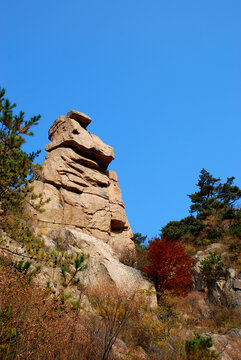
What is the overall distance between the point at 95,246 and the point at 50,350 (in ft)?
30.9

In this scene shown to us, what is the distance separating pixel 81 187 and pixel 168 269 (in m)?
7.30

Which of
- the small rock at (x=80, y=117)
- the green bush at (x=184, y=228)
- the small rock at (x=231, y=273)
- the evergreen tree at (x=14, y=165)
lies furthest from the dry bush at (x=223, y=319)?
the small rock at (x=80, y=117)

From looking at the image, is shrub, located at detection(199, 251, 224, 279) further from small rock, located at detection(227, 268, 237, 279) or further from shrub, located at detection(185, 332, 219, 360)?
shrub, located at detection(185, 332, 219, 360)

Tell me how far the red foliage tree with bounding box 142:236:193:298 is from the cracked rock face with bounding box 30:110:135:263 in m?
3.03

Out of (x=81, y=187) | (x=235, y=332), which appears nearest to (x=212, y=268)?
(x=235, y=332)

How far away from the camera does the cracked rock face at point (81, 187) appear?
655 inches

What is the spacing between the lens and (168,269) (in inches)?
594

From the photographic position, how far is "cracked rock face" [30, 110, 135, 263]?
16.6 m

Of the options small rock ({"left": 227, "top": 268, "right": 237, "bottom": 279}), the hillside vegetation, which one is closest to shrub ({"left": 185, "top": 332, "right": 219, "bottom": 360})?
the hillside vegetation

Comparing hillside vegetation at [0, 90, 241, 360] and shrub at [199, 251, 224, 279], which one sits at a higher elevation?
shrub at [199, 251, 224, 279]

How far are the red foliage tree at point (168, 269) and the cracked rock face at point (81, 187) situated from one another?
119 inches

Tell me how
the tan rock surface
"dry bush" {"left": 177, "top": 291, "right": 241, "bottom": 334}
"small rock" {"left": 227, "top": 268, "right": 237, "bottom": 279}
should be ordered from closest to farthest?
"dry bush" {"left": 177, "top": 291, "right": 241, "bottom": 334} → "small rock" {"left": 227, "top": 268, "right": 237, "bottom": 279} → the tan rock surface

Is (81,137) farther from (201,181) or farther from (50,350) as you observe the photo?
(201,181)

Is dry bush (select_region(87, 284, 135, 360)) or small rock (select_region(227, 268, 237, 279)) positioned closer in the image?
dry bush (select_region(87, 284, 135, 360))
